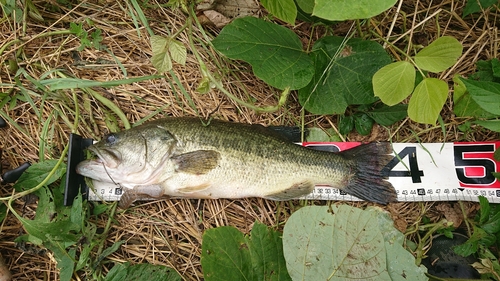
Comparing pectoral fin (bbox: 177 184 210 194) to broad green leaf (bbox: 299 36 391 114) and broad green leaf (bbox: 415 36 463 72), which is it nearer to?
broad green leaf (bbox: 299 36 391 114)

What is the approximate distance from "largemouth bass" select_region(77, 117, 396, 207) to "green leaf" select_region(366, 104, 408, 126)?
206mm

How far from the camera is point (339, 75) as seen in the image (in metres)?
3.08

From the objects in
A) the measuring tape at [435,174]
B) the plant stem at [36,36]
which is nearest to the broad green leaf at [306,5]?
the measuring tape at [435,174]

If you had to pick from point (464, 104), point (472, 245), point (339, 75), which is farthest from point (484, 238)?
point (339, 75)

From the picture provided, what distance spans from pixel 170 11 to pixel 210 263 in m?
2.05

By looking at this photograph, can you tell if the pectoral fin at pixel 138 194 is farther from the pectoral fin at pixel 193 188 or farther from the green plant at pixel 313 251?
the green plant at pixel 313 251

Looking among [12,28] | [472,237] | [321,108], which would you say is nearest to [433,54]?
[321,108]

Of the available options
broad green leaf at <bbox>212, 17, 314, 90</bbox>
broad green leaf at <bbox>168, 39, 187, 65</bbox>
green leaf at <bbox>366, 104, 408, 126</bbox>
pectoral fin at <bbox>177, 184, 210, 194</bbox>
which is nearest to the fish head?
pectoral fin at <bbox>177, 184, 210, 194</bbox>

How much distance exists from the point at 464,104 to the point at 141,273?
2715 mm

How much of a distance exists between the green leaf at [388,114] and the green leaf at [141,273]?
6.55 ft

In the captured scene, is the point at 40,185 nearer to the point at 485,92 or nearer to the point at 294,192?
the point at 294,192

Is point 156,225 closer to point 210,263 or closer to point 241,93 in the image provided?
point 210,263

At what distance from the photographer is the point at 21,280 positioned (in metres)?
3.06

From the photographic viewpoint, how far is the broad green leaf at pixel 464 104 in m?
2.88
